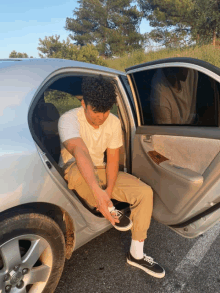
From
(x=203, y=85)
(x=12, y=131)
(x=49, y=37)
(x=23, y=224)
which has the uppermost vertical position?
(x=49, y=37)

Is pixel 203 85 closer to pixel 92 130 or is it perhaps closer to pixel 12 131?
pixel 92 130

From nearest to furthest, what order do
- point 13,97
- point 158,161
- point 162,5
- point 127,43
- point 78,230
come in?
point 13,97 → point 78,230 → point 158,161 → point 162,5 → point 127,43

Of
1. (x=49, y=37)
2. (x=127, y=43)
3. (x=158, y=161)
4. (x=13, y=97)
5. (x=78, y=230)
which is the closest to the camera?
(x=13, y=97)

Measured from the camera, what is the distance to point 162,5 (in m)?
22.4

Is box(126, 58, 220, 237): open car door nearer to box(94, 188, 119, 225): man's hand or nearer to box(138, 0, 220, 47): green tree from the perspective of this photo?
box(94, 188, 119, 225): man's hand

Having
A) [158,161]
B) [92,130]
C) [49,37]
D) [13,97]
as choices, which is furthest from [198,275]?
[49,37]

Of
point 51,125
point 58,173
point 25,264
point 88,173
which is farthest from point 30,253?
point 51,125

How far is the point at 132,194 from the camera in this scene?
6.20 feet

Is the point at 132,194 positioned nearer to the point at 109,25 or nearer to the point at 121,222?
the point at 121,222

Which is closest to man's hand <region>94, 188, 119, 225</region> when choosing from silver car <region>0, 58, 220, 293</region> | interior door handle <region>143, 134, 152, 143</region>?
silver car <region>0, 58, 220, 293</region>

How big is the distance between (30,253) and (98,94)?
1.09 m

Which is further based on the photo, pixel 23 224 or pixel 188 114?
pixel 188 114

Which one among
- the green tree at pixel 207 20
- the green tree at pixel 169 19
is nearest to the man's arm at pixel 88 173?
the green tree at pixel 207 20

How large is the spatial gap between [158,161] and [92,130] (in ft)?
1.92
